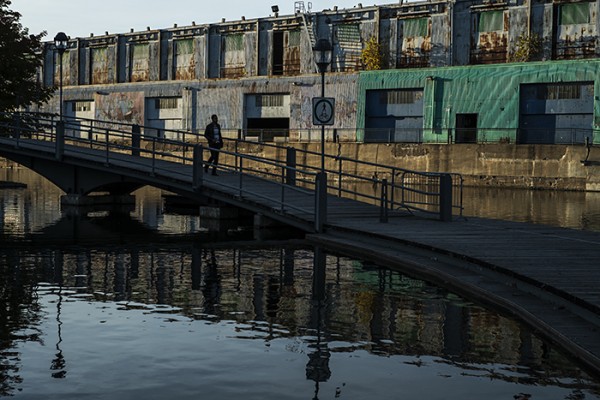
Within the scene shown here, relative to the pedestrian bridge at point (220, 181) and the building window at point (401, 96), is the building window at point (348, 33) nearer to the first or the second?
the building window at point (401, 96)

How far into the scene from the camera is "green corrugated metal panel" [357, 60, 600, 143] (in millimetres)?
54188

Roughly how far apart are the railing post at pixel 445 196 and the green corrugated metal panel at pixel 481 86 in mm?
34622

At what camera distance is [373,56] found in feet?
206

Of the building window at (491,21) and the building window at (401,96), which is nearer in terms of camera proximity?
the building window at (491,21)

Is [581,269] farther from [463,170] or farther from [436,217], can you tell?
[463,170]

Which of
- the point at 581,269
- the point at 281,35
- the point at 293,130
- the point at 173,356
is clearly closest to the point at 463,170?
the point at 293,130

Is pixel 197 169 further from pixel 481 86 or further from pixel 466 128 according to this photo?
pixel 481 86

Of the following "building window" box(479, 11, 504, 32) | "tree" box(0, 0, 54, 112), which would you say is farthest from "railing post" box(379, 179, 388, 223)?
"building window" box(479, 11, 504, 32)

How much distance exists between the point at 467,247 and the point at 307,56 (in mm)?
51395

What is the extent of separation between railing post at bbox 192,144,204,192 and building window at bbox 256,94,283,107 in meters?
43.3

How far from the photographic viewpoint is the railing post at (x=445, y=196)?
20.7 meters

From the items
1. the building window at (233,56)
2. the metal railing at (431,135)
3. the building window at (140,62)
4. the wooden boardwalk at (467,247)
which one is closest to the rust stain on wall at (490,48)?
the metal railing at (431,135)

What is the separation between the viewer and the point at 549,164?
51.4 meters

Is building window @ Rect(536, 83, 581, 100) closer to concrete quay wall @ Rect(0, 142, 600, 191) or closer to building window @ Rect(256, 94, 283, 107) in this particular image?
concrete quay wall @ Rect(0, 142, 600, 191)
